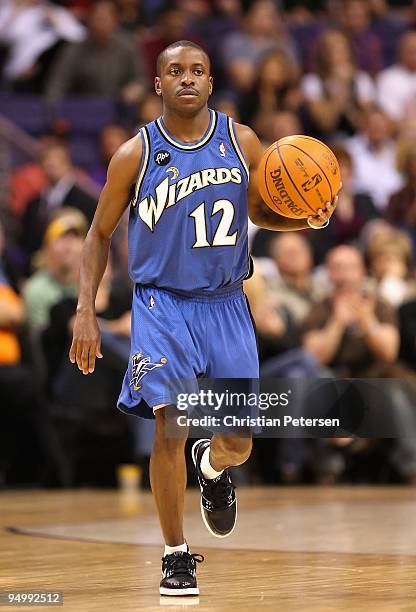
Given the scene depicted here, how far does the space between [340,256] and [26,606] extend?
6275mm

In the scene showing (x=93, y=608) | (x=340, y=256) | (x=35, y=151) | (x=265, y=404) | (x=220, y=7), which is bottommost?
(x=93, y=608)

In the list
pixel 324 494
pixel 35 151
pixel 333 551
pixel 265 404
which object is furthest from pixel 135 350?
pixel 35 151

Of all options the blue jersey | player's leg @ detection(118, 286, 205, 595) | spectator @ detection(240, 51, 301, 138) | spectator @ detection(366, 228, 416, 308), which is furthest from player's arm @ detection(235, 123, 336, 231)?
spectator @ detection(240, 51, 301, 138)

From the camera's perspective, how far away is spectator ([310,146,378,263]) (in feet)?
40.1

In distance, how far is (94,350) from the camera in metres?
5.17

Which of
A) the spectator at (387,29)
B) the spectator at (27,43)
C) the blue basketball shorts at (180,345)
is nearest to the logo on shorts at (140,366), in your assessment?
the blue basketball shorts at (180,345)

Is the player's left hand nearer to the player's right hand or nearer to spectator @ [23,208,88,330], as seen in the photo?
the player's right hand

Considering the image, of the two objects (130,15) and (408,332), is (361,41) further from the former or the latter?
(408,332)

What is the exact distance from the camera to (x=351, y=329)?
404 inches

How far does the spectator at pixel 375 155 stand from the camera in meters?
13.6

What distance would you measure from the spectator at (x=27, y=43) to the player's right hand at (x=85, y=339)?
9258 mm

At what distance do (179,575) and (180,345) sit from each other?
0.88m

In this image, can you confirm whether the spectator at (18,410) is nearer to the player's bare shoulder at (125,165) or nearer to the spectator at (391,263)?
the spectator at (391,263)

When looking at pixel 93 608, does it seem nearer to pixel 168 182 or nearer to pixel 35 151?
pixel 168 182
